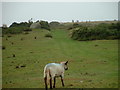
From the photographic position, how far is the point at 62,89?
47.8 feet

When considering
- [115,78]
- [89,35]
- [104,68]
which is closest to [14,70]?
[104,68]

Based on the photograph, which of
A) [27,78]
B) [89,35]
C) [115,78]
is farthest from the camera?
[89,35]

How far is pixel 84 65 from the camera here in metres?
23.8

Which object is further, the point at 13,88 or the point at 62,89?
the point at 13,88

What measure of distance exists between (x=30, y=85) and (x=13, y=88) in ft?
3.55

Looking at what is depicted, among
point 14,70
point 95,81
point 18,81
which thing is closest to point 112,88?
point 95,81

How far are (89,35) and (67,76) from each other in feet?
106

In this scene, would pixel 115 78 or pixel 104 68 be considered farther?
pixel 104 68

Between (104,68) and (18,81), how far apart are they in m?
7.52

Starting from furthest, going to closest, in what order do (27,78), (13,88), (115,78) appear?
(27,78), (115,78), (13,88)

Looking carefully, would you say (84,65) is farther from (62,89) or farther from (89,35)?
(89,35)

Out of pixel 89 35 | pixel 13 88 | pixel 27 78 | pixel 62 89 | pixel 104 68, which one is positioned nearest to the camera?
pixel 62 89

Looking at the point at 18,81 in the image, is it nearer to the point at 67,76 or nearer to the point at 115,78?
the point at 67,76

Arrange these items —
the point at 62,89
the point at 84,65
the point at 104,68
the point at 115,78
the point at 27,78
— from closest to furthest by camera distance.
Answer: the point at 62,89 → the point at 115,78 → the point at 27,78 → the point at 104,68 → the point at 84,65
